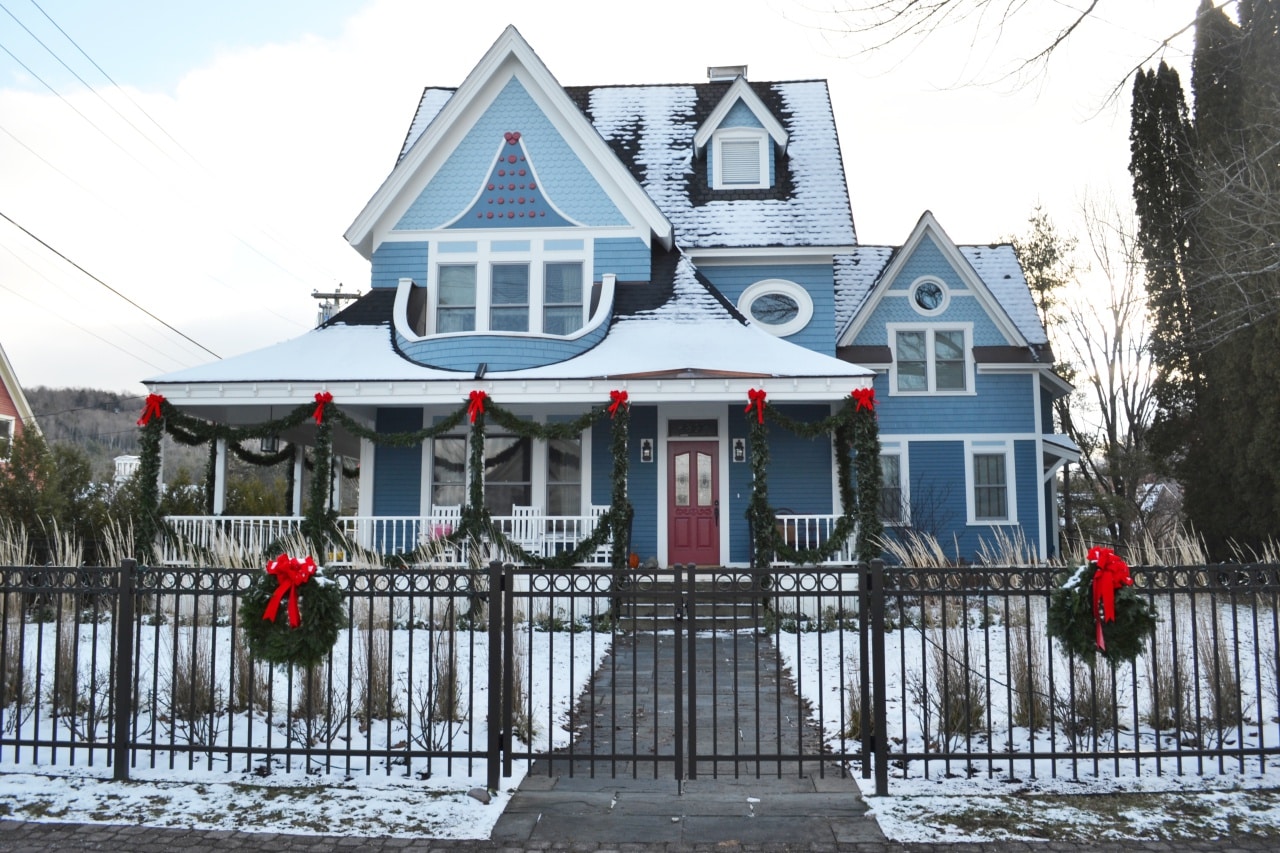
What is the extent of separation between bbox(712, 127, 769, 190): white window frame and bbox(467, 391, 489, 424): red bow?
26.7 feet

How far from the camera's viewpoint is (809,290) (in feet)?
60.7

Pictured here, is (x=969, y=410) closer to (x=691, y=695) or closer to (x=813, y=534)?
(x=813, y=534)

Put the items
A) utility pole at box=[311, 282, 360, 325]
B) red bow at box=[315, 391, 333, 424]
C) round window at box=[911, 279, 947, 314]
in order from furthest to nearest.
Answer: utility pole at box=[311, 282, 360, 325]
round window at box=[911, 279, 947, 314]
red bow at box=[315, 391, 333, 424]

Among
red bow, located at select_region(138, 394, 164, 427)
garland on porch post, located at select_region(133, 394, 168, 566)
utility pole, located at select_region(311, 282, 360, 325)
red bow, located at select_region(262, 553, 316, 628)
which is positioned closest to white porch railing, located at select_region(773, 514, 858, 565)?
red bow, located at select_region(262, 553, 316, 628)

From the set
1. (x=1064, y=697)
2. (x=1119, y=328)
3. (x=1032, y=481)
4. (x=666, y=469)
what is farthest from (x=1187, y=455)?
(x=1064, y=697)

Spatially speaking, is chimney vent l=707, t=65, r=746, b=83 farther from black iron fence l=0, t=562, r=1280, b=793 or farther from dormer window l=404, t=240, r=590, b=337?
black iron fence l=0, t=562, r=1280, b=793

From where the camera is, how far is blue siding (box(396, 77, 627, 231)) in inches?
666

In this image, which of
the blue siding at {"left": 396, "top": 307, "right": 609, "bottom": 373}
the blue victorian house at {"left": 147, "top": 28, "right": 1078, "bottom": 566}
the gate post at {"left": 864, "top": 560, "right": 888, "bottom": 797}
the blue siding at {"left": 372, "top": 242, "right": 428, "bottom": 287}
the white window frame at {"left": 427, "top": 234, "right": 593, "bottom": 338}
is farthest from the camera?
the blue siding at {"left": 372, "top": 242, "right": 428, "bottom": 287}

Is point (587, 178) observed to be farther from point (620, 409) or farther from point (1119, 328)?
point (1119, 328)

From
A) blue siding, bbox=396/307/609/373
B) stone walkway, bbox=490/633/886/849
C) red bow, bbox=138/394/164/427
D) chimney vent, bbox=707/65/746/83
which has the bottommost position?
stone walkway, bbox=490/633/886/849

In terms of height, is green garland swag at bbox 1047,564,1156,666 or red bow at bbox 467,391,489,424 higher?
red bow at bbox 467,391,489,424

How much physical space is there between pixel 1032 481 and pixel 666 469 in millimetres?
8393

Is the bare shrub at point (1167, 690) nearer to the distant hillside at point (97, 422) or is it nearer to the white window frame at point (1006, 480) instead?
the white window frame at point (1006, 480)

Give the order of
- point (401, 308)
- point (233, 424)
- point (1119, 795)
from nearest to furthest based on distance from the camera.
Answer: point (1119, 795), point (401, 308), point (233, 424)
